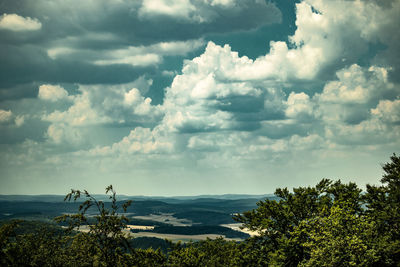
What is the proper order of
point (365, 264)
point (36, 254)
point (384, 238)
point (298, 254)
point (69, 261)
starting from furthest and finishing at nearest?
point (298, 254) → point (384, 238) → point (365, 264) → point (36, 254) → point (69, 261)

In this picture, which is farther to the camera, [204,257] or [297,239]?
[204,257]

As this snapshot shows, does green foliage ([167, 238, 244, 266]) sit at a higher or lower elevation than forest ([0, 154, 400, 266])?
lower

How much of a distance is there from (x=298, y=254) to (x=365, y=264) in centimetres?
1089

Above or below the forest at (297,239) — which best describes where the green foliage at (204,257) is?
below

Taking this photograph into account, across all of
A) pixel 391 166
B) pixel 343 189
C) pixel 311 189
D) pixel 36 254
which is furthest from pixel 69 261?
pixel 391 166

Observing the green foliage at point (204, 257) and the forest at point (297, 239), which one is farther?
the green foliage at point (204, 257)

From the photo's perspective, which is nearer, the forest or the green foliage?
the forest

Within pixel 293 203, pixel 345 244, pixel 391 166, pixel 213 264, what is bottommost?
pixel 213 264

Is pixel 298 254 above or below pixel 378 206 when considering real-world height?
below

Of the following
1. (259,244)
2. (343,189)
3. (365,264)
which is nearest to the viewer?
(365,264)

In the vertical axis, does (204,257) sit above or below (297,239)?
below

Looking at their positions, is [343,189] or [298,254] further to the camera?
[343,189]

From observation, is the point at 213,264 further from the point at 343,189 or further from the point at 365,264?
the point at 343,189

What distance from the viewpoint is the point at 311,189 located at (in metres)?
61.7
